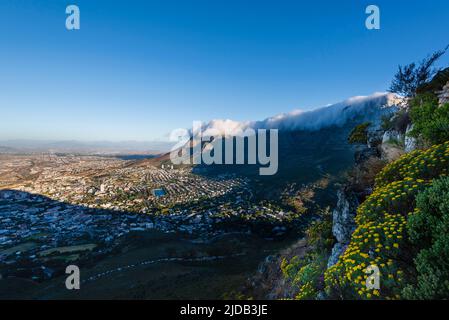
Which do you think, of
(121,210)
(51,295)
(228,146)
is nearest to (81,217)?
(121,210)

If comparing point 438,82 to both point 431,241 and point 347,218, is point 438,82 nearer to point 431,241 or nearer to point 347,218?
point 347,218

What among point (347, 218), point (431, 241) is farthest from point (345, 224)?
point (431, 241)

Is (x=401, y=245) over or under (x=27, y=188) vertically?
over

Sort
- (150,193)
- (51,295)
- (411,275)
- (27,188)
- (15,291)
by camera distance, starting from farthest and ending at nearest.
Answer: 1. (27,188)
2. (150,193)
3. (15,291)
4. (51,295)
5. (411,275)

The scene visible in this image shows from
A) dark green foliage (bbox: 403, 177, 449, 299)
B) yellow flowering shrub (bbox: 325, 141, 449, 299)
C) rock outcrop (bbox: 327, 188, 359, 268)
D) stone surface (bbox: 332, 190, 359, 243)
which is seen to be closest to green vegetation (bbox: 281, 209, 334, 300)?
rock outcrop (bbox: 327, 188, 359, 268)

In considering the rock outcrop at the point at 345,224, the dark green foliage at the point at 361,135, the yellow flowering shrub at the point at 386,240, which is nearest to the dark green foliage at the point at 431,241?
the yellow flowering shrub at the point at 386,240

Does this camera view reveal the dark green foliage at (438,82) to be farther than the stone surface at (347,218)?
Yes

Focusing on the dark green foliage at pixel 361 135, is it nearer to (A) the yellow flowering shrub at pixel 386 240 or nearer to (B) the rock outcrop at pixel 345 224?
(B) the rock outcrop at pixel 345 224
